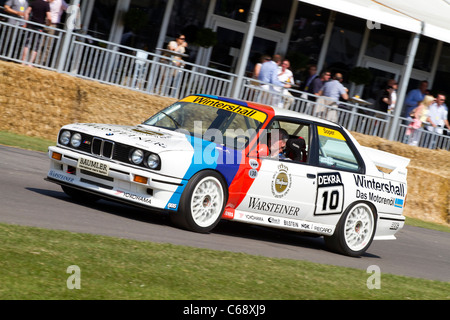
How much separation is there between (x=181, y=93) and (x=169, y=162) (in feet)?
32.6

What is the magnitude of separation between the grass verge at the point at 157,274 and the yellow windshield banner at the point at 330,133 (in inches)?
84.4

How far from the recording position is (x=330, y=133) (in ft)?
32.9

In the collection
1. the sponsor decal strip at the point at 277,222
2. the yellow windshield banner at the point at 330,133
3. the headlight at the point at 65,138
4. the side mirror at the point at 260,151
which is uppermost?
the yellow windshield banner at the point at 330,133

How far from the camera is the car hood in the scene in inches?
333

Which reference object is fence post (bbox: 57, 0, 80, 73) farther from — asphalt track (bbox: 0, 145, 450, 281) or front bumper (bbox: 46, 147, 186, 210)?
front bumper (bbox: 46, 147, 186, 210)

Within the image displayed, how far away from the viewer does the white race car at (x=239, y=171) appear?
8438 millimetres

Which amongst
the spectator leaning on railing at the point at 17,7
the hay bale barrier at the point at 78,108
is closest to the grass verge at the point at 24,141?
the hay bale barrier at the point at 78,108

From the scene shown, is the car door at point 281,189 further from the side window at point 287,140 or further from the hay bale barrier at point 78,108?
the hay bale barrier at point 78,108

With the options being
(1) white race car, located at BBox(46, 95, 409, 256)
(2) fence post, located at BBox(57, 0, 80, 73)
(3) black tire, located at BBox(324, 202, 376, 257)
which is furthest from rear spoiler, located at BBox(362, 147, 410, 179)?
(2) fence post, located at BBox(57, 0, 80, 73)

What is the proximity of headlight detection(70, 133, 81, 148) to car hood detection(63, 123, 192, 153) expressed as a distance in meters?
0.07

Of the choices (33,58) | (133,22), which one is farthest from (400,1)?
(33,58)

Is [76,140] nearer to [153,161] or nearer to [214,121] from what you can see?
→ [153,161]

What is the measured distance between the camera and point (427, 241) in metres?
13.3

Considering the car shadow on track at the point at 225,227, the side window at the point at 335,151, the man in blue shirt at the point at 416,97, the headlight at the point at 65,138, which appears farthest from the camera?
the man in blue shirt at the point at 416,97
